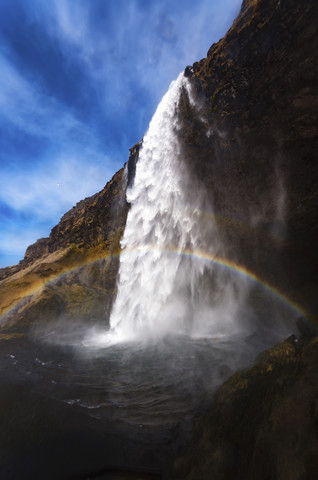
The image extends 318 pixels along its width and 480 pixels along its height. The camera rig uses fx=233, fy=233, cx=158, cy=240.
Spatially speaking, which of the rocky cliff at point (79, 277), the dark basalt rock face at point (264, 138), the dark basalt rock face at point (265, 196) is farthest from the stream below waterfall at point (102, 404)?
the rocky cliff at point (79, 277)

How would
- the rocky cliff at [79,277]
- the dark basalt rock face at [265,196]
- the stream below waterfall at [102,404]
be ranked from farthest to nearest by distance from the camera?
1. the rocky cliff at [79,277]
2. the stream below waterfall at [102,404]
3. the dark basalt rock face at [265,196]

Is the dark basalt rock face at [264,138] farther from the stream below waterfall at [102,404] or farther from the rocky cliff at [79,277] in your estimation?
the rocky cliff at [79,277]

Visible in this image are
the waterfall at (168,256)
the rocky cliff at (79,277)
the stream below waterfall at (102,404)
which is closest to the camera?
the stream below waterfall at (102,404)

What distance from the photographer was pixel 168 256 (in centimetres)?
1575

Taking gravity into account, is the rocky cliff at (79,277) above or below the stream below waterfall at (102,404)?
above

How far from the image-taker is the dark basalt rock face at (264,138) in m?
8.14

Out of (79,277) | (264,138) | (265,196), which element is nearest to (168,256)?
(265,196)

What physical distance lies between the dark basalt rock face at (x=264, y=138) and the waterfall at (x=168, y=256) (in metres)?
1.37

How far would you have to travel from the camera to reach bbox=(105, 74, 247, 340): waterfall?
14.4 metres

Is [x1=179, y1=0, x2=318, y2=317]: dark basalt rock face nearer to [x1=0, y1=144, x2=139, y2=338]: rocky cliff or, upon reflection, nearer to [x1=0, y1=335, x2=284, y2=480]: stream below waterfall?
[x1=0, y1=335, x2=284, y2=480]: stream below waterfall

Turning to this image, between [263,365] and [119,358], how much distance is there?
21.2ft

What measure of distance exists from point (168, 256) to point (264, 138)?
8856 millimetres

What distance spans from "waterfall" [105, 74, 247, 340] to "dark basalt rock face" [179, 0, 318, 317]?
1.37m

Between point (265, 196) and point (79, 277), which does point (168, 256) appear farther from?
point (79, 277)
